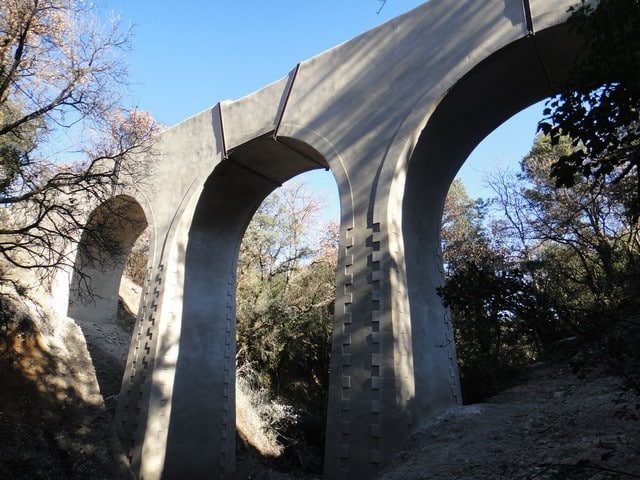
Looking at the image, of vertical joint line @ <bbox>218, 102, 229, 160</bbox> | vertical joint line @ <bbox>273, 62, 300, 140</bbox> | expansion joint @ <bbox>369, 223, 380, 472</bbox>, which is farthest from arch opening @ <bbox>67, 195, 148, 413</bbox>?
expansion joint @ <bbox>369, 223, 380, 472</bbox>

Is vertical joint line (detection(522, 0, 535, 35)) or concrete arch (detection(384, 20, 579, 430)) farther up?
vertical joint line (detection(522, 0, 535, 35))

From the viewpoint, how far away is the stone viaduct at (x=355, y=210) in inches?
215

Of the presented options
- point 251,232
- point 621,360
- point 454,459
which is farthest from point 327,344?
point 621,360

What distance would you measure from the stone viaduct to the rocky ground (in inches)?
20.0

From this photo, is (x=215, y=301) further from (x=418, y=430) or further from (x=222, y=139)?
(x=418, y=430)

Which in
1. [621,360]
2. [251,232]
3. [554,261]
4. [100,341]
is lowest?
[621,360]

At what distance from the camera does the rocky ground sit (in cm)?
Result: 362

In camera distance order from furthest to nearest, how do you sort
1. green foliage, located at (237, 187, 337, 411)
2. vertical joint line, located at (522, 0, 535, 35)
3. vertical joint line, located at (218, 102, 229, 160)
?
1. green foliage, located at (237, 187, 337, 411)
2. vertical joint line, located at (218, 102, 229, 160)
3. vertical joint line, located at (522, 0, 535, 35)

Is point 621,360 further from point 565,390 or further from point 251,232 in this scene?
point 251,232

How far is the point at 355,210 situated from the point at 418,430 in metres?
2.80

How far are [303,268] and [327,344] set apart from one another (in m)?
2.56

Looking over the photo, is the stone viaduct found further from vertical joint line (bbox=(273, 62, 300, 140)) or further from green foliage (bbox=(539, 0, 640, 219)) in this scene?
green foliage (bbox=(539, 0, 640, 219))

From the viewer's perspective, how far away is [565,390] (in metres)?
6.92

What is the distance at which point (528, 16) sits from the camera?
5.46 m
